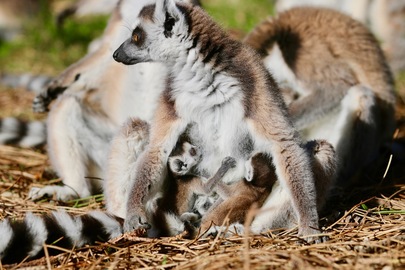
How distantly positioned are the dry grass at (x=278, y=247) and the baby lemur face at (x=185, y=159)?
40 cm

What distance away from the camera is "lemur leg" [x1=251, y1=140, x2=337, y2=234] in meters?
3.67

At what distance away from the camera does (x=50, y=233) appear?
3441mm

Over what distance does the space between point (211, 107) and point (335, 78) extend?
7.40 ft

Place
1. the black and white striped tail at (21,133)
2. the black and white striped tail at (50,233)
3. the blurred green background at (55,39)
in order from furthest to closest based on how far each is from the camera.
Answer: the blurred green background at (55,39) < the black and white striped tail at (21,133) < the black and white striped tail at (50,233)

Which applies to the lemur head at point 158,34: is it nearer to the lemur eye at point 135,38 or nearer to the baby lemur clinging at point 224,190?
the lemur eye at point 135,38

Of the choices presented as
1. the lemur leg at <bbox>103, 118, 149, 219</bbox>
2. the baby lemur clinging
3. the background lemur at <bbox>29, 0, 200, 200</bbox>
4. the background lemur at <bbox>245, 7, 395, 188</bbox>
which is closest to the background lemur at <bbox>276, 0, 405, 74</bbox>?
the background lemur at <bbox>245, 7, 395, 188</bbox>

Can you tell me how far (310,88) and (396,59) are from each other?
3.76 metres

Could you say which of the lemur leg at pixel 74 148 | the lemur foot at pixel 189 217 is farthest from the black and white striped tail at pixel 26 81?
the lemur foot at pixel 189 217

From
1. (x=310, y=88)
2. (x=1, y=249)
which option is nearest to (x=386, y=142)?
(x=310, y=88)

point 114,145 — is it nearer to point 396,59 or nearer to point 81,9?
point 81,9

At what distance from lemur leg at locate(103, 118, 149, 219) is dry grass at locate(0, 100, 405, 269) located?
0.44 m

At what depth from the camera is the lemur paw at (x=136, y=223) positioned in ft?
11.6

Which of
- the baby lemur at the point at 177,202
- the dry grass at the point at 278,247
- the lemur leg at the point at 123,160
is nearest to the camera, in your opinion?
the dry grass at the point at 278,247

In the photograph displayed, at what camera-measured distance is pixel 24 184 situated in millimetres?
5062
